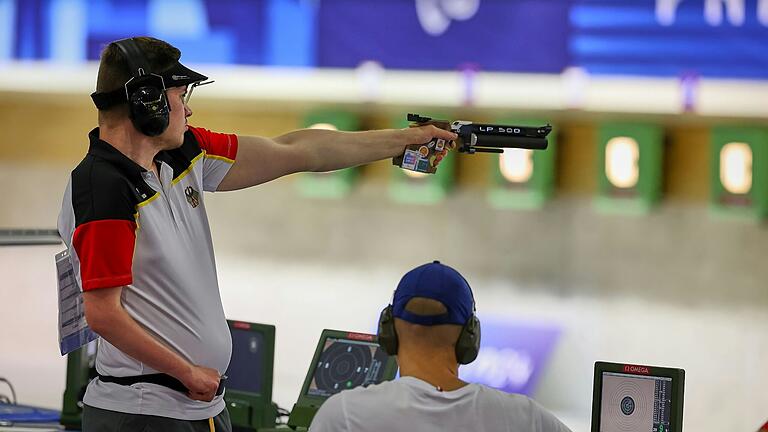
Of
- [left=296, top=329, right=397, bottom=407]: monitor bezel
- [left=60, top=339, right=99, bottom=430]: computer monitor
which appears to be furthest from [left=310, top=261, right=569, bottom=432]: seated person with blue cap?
[left=60, top=339, right=99, bottom=430]: computer monitor

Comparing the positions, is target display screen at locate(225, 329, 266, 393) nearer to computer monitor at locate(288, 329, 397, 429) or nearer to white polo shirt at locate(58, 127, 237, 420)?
computer monitor at locate(288, 329, 397, 429)

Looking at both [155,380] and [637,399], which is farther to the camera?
[637,399]

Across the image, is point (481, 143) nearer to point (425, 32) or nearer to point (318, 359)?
point (318, 359)

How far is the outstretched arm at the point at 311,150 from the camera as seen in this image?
2549 mm

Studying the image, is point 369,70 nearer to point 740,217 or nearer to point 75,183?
point 740,217

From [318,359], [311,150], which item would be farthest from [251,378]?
[311,150]

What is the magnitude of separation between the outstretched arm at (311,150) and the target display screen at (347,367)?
2.02 feet

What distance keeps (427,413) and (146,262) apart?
25.7 inches

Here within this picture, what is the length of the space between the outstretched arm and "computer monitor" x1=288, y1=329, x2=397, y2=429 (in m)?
0.58

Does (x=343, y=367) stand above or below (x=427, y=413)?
below

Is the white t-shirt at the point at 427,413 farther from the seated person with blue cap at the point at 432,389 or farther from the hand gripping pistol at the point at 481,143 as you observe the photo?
the hand gripping pistol at the point at 481,143

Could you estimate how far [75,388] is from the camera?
3.65 m

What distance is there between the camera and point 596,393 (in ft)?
8.96

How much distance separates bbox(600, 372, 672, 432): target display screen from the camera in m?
2.67
